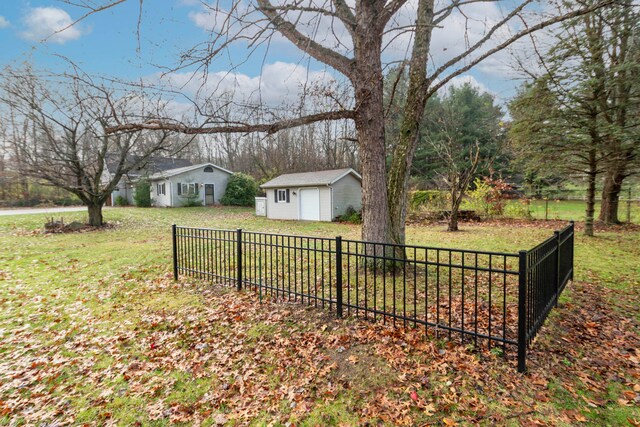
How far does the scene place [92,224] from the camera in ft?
50.8

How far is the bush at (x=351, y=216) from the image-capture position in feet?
56.1

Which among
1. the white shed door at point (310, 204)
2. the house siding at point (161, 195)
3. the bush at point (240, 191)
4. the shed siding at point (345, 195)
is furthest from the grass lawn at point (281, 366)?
the bush at point (240, 191)

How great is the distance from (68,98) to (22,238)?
6029 mm

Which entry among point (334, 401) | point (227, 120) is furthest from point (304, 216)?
point (334, 401)

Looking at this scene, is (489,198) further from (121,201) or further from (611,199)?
(121,201)

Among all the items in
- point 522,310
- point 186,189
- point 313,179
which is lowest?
point 522,310

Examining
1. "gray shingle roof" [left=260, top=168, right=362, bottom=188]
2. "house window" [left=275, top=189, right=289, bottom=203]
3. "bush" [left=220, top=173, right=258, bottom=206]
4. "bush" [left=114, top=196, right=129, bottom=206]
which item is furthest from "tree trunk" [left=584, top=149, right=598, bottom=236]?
"bush" [left=114, top=196, right=129, bottom=206]

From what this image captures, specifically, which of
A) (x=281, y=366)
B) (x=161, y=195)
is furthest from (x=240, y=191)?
(x=281, y=366)

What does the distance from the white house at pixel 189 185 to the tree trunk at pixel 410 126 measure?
79.1 ft

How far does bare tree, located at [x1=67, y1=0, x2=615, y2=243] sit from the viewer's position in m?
4.50

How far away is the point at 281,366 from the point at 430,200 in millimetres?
16596

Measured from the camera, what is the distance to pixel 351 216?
691 inches

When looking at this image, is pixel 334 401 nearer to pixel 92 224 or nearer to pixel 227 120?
pixel 227 120

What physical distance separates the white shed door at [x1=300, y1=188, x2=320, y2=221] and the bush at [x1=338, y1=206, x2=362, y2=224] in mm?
1597
